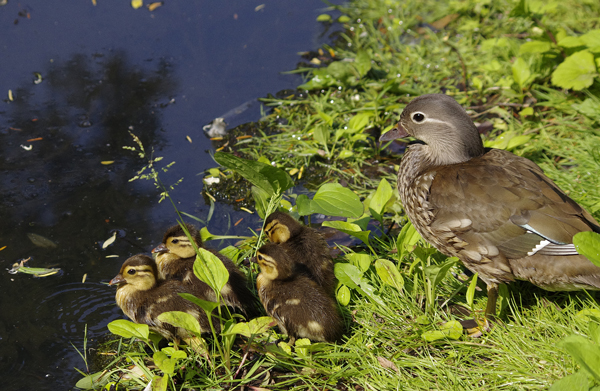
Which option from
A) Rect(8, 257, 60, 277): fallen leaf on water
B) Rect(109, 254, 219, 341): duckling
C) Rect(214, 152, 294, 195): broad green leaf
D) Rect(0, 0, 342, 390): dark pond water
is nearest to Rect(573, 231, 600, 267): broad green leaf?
Rect(214, 152, 294, 195): broad green leaf

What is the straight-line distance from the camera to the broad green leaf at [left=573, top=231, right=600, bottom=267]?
2.29 meters

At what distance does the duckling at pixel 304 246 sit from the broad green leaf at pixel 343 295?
5 cm

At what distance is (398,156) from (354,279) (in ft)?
6.26

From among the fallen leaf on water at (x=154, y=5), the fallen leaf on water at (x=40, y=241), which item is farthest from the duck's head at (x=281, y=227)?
the fallen leaf on water at (x=154, y=5)

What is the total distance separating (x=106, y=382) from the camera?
274 cm

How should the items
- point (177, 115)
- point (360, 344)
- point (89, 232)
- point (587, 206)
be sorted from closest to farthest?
point (360, 344) → point (587, 206) → point (89, 232) → point (177, 115)

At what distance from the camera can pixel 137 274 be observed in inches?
115

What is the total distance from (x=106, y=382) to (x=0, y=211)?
200 centimetres

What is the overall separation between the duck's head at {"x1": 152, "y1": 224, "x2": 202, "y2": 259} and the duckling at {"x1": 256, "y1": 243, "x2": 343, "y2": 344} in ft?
1.55

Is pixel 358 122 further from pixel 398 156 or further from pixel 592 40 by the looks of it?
→ pixel 592 40

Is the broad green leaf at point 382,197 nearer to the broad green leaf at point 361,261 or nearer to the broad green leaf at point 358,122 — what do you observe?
the broad green leaf at point 361,261

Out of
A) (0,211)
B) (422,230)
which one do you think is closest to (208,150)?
(0,211)

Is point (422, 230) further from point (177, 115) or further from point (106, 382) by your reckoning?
point (177, 115)

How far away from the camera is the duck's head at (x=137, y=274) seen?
9.52 ft
